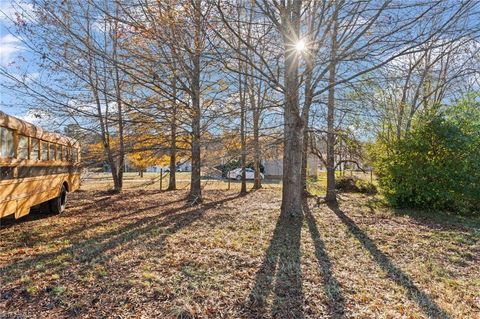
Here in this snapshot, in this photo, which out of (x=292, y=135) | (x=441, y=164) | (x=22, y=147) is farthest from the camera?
(x=441, y=164)

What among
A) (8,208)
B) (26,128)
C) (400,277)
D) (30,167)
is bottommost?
(400,277)

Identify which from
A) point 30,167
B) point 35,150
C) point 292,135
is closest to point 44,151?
point 35,150

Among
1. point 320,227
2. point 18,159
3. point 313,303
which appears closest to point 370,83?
point 320,227

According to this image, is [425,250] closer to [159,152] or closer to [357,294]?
[357,294]

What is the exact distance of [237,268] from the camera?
11.8 feet

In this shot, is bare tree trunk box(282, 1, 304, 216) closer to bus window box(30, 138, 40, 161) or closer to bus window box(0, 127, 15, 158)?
bus window box(0, 127, 15, 158)

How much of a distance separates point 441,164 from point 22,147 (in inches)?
379

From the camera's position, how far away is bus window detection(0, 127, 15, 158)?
4.33 meters

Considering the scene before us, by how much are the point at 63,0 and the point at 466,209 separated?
10.5 metres

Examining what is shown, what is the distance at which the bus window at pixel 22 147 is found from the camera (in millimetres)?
4960

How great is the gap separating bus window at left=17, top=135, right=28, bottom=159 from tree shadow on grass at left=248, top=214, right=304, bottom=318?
13.8 feet

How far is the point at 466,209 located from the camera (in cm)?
826

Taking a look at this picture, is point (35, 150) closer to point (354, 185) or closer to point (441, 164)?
point (441, 164)

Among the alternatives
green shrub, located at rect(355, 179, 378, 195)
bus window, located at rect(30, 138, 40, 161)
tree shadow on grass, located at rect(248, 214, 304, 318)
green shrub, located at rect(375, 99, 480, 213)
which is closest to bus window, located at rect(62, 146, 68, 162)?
bus window, located at rect(30, 138, 40, 161)
